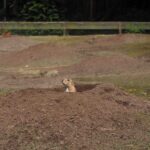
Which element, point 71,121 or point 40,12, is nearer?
point 71,121

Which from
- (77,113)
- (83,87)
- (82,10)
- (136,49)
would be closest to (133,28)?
(136,49)

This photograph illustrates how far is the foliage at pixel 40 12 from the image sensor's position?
30.0 metres

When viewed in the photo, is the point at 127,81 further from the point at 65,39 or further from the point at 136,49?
the point at 65,39

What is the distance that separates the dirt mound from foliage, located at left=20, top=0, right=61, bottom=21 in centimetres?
2018

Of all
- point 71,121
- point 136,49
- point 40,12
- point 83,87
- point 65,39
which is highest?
point 71,121

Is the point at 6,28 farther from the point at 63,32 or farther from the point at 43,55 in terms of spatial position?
the point at 43,55

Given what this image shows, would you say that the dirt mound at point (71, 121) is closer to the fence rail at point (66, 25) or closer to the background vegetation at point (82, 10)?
the fence rail at point (66, 25)

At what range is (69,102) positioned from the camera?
912 centimetres

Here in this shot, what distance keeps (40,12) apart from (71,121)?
2207 cm

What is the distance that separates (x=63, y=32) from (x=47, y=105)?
54.9ft

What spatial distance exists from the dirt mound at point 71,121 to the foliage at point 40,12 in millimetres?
20179

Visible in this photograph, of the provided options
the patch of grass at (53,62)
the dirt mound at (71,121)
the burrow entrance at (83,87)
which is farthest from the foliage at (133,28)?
the dirt mound at (71,121)

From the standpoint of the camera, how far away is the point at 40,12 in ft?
98.8

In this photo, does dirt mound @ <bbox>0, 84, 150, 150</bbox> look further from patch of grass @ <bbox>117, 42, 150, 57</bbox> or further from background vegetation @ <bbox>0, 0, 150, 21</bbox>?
background vegetation @ <bbox>0, 0, 150, 21</bbox>
